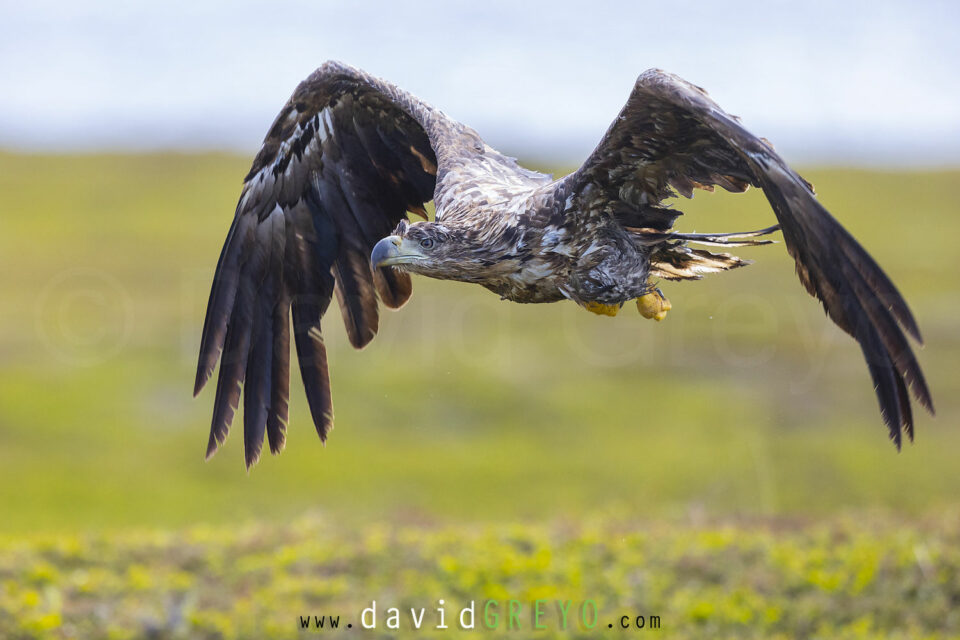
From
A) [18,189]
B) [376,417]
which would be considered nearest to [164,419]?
[376,417]

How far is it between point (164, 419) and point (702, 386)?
9741 millimetres

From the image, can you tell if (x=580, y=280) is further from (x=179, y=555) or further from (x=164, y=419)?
(x=164, y=419)

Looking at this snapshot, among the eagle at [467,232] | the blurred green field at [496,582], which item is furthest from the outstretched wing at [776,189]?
the blurred green field at [496,582]

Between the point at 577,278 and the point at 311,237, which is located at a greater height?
the point at 311,237

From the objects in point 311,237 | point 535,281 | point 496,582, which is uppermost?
point 311,237

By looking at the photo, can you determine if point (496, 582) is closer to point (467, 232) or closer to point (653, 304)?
point (653, 304)

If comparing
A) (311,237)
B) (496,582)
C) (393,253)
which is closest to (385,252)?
(393,253)

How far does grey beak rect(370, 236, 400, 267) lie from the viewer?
647 cm

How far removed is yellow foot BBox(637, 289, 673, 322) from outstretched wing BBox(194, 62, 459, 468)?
1932 millimetres

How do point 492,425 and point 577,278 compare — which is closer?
point 577,278

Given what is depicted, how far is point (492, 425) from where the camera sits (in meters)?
20.7

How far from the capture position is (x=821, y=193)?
44000 mm

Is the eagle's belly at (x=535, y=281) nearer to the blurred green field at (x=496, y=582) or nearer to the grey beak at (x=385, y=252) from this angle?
the grey beak at (x=385, y=252)

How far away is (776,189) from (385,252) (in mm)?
2076
